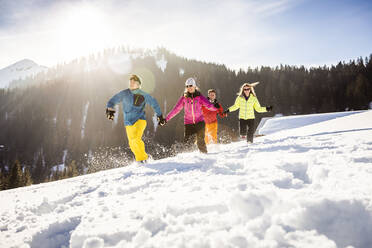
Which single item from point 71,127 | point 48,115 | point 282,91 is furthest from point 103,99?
point 282,91

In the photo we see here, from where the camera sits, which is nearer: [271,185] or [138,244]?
[138,244]

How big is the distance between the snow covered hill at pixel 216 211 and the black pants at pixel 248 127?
410 centimetres

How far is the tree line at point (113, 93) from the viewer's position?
248 ft

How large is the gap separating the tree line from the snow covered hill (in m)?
59.8

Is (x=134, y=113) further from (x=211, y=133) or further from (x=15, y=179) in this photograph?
(x=15, y=179)

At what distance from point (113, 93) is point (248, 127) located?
111073mm

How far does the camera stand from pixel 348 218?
1449mm

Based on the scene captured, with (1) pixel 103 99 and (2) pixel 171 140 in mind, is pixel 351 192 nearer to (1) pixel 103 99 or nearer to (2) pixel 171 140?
(2) pixel 171 140

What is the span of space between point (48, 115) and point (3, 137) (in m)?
23.0

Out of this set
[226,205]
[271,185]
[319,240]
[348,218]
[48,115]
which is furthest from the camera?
[48,115]

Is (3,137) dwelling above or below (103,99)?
below

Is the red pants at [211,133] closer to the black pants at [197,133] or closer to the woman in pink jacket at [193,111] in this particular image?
the black pants at [197,133]

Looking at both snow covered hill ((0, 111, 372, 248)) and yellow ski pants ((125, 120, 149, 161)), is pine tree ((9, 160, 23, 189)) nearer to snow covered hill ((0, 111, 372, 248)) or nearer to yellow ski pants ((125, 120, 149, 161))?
yellow ski pants ((125, 120, 149, 161))

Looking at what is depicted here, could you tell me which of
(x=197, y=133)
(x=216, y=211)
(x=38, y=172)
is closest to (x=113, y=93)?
(x=38, y=172)
